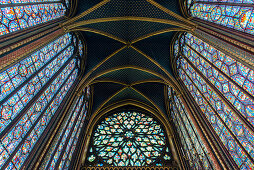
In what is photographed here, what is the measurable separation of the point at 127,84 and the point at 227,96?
8.93 metres

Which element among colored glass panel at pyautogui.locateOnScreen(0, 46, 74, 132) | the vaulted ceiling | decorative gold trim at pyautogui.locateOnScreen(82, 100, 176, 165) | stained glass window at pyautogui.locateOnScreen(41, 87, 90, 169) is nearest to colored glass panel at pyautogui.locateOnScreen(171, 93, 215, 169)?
decorative gold trim at pyautogui.locateOnScreen(82, 100, 176, 165)

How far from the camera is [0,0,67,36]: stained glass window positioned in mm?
5910

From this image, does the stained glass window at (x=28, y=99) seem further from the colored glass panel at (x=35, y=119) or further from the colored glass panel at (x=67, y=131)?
the colored glass panel at (x=67, y=131)

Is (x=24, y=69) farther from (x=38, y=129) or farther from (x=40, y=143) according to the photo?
(x=40, y=143)

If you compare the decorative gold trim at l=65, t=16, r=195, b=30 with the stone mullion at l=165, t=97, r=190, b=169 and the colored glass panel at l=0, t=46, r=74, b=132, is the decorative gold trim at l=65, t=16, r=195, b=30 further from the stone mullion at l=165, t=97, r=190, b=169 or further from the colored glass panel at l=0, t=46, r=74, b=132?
the stone mullion at l=165, t=97, r=190, b=169

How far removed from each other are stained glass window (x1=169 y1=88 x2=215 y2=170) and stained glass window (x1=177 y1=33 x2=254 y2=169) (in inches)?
52.1

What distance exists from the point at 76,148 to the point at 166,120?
679 centimetres

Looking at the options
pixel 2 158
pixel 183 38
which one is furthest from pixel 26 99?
pixel 183 38

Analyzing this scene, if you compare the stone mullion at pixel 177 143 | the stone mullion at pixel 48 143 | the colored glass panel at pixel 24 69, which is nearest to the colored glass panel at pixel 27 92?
the colored glass panel at pixel 24 69

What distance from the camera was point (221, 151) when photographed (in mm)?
6938

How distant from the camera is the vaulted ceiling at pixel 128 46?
1061 centimetres

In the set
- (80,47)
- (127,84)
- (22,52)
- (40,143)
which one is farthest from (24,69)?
(127,84)

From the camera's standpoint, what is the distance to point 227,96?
693cm

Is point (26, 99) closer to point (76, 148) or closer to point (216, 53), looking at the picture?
point (76, 148)
